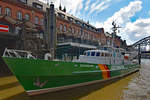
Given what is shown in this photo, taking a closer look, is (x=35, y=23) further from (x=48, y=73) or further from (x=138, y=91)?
(x=138, y=91)

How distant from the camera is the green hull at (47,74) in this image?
6152mm

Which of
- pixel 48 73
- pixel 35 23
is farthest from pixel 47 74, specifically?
pixel 35 23

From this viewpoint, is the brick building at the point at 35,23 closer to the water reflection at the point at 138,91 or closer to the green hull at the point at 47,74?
the water reflection at the point at 138,91

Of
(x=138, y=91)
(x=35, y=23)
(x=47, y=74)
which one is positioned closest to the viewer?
(x=47, y=74)

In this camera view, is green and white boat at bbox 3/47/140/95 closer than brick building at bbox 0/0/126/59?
Yes

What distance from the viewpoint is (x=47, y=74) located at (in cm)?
686

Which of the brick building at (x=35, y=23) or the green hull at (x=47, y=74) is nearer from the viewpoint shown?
the green hull at (x=47, y=74)

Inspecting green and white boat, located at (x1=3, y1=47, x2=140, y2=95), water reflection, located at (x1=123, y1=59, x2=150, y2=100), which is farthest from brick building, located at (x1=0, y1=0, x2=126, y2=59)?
green and white boat, located at (x1=3, y1=47, x2=140, y2=95)

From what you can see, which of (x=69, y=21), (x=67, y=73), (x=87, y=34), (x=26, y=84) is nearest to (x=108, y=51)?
(x=67, y=73)

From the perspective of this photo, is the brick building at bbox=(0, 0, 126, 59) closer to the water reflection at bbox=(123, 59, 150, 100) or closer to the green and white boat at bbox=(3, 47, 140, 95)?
the water reflection at bbox=(123, 59, 150, 100)

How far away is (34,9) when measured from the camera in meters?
26.1

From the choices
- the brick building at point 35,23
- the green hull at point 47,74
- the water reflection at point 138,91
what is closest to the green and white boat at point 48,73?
the green hull at point 47,74

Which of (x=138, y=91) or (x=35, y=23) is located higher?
(x=35, y=23)

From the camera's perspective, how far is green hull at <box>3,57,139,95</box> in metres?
6.15
